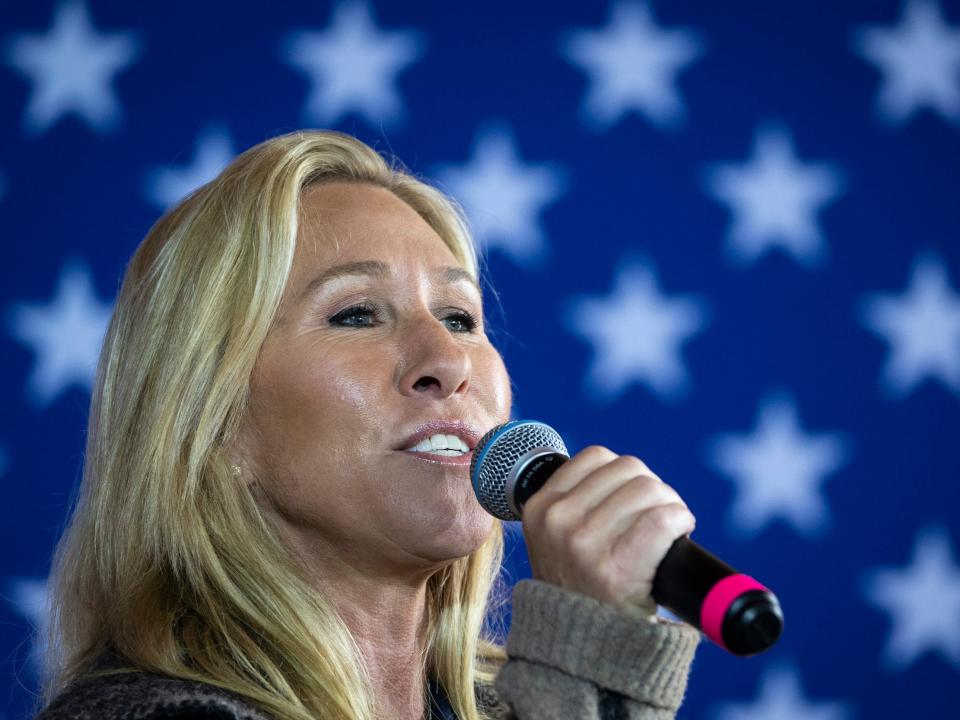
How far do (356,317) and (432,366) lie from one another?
0.14m

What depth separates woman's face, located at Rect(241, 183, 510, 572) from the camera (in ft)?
4.21

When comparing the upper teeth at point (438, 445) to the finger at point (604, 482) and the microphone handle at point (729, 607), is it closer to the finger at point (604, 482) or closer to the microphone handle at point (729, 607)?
the finger at point (604, 482)

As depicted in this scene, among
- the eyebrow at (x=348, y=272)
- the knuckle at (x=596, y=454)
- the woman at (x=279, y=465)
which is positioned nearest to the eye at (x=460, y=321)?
the woman at (x=279, y=465)

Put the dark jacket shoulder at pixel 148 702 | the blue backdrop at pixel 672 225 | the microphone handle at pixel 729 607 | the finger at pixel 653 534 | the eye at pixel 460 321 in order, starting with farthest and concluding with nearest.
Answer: the blue backdrop at pixel 672 225
the eye at pixel 460 321
the dark jacket shoulder at pixel 148 702
the finger at pixel 653 534
the microphone handle at pixel 729 607

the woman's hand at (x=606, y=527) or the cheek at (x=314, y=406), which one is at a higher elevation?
the cheek at (x=314, y=406)

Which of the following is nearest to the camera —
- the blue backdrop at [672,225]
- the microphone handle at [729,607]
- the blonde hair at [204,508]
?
the microphone handle at [729,607]

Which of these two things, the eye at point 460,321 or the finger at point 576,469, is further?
the eye at point 460,321

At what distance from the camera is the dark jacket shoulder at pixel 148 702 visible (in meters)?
1.08

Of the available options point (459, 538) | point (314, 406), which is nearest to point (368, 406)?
point (314, 406)

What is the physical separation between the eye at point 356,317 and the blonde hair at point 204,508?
0.08m

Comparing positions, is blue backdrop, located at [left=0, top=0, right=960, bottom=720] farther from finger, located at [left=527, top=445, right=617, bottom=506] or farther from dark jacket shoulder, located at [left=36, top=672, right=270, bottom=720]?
finger, located at [left=527, top=445, right=617, bottom=506]

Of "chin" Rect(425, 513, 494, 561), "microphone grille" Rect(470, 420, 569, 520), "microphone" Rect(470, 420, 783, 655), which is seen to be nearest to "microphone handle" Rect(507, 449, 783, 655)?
"microphone" Rect(470, 420, 783, 655)

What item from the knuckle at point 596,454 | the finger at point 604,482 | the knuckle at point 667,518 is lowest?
the knuckle at point 667,518

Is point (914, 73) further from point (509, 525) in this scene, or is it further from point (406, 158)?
point (509, 525)
